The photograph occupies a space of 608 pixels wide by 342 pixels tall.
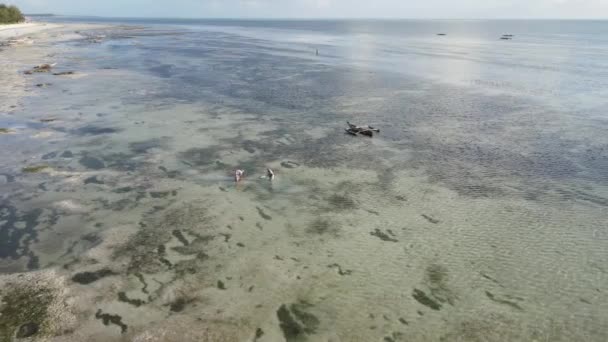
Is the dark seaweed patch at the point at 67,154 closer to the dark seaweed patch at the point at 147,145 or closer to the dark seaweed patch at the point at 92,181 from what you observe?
the dark seaweed patch at the point at 147,145

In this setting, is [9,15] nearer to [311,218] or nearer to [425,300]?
[311,218]

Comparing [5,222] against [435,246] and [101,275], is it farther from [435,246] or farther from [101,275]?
[435,246]

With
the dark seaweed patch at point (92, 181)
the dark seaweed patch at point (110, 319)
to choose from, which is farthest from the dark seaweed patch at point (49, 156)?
the dark seaweed patch at point (110, 319)

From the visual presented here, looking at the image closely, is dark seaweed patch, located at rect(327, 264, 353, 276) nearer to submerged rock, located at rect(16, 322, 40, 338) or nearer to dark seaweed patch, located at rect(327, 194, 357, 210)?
dark seaweed patch, located at rect(327, 194, 357, 210)

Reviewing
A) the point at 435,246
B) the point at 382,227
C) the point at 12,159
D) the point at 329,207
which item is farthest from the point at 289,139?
the point at 12,159

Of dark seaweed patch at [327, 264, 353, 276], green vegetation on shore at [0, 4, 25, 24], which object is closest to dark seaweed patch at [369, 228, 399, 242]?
dark seaweed patch at [327, 264, 353, 276]

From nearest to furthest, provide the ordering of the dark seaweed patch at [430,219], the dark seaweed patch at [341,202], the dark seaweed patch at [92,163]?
the dark seaweed patch at [430,219]
the dark seaweed patch at [341,202]
the dark seaweed patch at [92,163]
